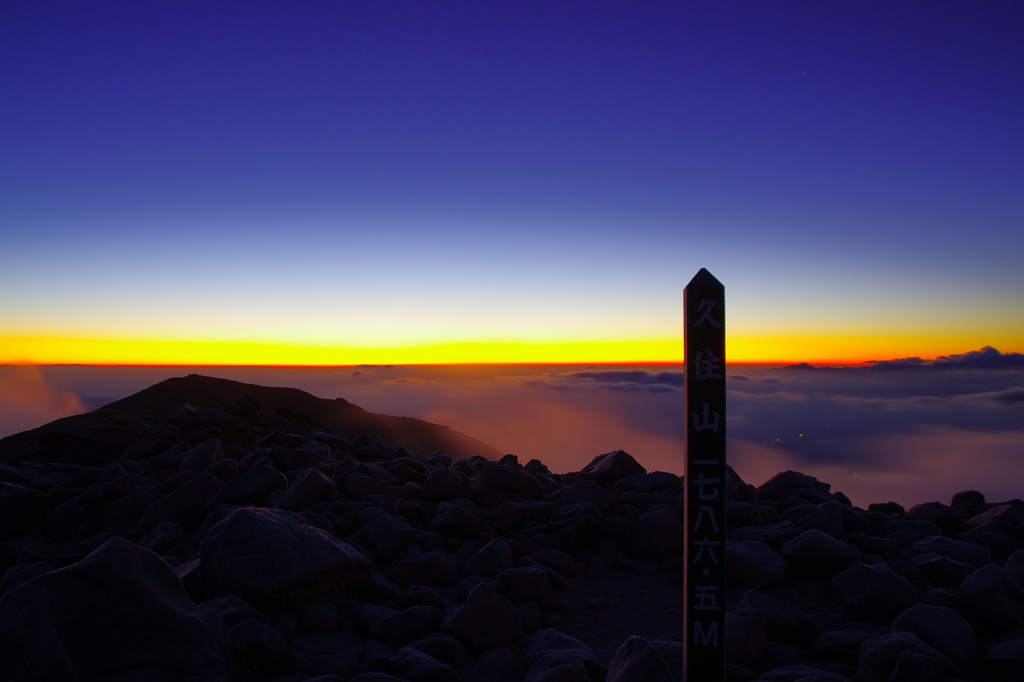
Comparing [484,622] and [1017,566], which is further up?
[1017,566]

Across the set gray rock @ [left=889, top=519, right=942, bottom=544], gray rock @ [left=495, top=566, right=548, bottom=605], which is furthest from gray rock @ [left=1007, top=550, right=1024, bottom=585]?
gray rock @ [left=495, top=566, right=548, bottom=605]

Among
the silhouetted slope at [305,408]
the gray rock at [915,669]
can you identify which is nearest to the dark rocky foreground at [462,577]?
the gray rock at [915,669]

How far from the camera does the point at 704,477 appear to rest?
3.63m

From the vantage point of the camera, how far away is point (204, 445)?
998 cm

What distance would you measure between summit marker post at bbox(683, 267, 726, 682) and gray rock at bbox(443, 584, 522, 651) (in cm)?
184

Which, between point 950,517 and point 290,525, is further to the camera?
point 950,517

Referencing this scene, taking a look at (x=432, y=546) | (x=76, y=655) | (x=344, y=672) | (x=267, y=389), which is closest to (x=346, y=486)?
(x=432, y=546)

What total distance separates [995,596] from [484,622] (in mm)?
4209

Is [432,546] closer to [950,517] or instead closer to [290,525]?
[290,525]

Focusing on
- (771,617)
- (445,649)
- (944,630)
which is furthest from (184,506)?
(944,630)

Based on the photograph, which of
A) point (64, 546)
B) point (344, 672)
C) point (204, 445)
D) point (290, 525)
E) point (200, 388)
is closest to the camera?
point (344, 672)

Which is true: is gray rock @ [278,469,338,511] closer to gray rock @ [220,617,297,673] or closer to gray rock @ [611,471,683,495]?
gray rock @ [220,617,297,673]

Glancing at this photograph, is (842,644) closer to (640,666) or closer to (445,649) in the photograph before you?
(640,666)

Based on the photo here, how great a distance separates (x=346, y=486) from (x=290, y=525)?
103 inches
